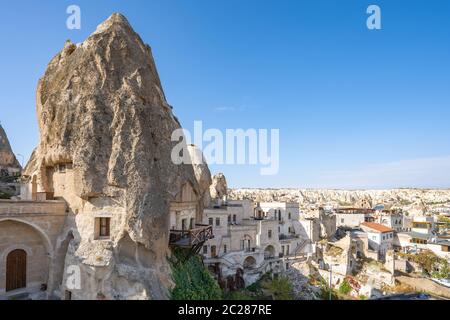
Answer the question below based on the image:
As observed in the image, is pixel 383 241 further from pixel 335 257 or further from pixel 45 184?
pixel 45 184

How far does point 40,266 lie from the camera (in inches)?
739

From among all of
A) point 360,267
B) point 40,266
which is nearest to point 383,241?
point 360,267

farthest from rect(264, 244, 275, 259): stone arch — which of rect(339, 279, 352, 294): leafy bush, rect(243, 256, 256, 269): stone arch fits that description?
rect(339, 279, 352, 294): leafy bush

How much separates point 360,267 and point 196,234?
33422 mm

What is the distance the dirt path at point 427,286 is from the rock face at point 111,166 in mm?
34247

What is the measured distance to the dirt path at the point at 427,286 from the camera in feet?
115

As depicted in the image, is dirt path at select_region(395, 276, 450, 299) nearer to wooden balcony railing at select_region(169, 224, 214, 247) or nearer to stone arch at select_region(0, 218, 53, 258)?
wooden balcony railing at select_region(169, 224, 214, 247)

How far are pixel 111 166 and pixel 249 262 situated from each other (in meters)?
22.4

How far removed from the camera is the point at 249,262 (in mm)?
34375

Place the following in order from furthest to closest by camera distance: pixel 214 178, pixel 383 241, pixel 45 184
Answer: pixel 383 241 → pixel 214 178 → pixel 45 184

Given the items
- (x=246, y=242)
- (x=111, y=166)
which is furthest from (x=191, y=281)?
(x=246, y=242)

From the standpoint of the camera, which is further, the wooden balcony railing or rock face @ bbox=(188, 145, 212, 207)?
rock face @ bbox=(188, 145, 212, 207)

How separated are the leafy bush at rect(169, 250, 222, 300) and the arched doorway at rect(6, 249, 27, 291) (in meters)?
8.98

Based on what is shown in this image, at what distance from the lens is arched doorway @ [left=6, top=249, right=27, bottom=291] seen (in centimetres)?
1750
